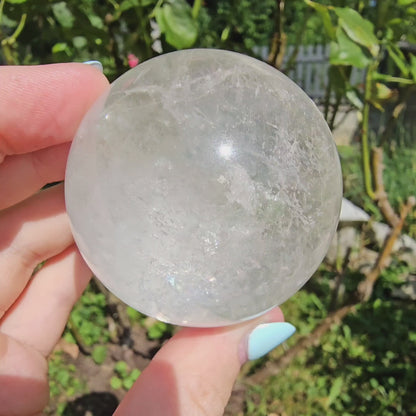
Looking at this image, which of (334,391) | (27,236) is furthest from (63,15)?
(334,391)

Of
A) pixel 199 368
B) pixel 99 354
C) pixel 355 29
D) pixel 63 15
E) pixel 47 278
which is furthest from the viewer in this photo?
pixel 99 354

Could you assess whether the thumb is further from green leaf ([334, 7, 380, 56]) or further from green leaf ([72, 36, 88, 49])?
green leaf ([72, 36, 88, 49])

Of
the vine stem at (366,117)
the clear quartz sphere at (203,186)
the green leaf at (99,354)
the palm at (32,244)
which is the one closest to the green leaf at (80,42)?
the palm at (32,244)

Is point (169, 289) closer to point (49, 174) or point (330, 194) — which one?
point (330, 194)

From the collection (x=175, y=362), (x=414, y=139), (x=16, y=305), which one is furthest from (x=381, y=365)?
(x=414, y=139)

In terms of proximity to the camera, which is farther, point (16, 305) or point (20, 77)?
point (16, 305)

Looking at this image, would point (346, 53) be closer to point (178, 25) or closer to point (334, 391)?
point (178, 25)
